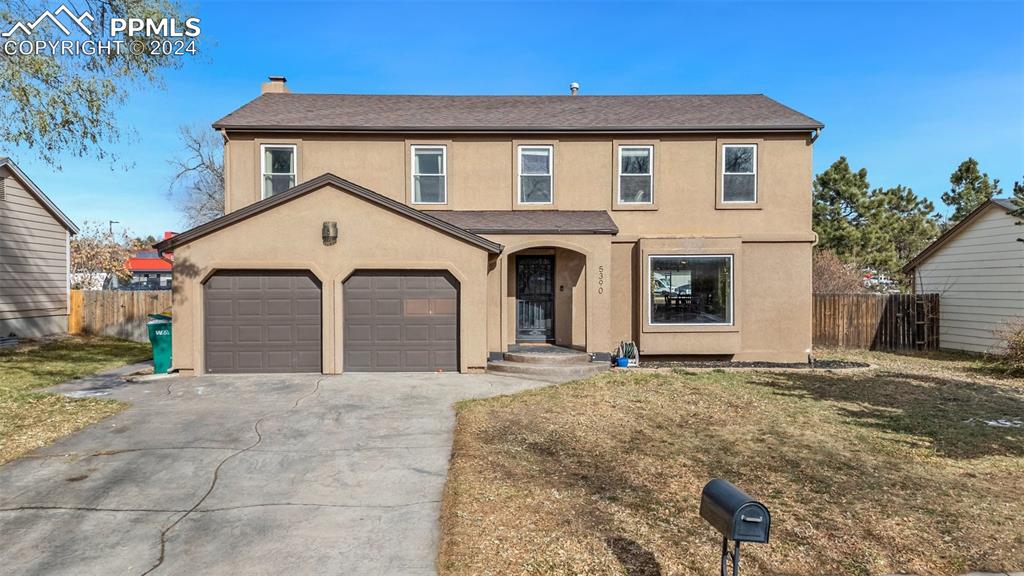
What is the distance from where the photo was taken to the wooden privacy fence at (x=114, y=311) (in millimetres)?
18812

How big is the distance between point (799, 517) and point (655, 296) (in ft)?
27.7

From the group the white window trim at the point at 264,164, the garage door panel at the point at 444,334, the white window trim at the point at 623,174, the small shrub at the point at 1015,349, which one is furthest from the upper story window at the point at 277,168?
the small shrub at the point at 1015,349

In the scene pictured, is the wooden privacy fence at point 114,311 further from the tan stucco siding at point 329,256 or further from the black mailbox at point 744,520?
the black mailbox at point 744,520

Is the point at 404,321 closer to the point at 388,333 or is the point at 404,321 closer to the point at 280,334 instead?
the point at 388,333

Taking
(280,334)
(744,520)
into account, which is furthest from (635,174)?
(744,520)

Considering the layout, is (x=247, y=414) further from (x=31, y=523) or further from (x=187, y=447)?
(x=31, y=523)

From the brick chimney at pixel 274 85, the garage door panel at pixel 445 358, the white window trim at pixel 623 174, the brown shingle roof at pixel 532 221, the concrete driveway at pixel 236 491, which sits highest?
the brick chimney at pixel 274 85

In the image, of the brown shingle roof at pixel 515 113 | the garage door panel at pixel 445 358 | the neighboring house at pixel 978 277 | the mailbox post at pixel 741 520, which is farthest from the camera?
the neighboring house at pixel 978 277

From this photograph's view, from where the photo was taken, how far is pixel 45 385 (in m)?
10.1

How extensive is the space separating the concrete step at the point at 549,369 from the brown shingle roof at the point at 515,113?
5.83 meters

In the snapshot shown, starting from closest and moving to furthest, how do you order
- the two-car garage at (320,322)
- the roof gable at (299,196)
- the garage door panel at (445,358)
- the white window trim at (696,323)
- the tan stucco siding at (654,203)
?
the roof gable at (299,196), the two-car garage at (320,322), the garage door panel at (445,358), the white window trim at (696,323), the tan stucco siding at (654,203)

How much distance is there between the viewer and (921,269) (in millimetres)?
17172

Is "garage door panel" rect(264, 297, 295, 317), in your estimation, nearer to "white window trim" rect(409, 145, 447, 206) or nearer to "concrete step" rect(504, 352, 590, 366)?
"white window trim" rect(409, 145, 447, 206)

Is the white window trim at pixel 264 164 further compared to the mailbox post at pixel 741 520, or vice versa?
the white window trim at pixel 264 164
